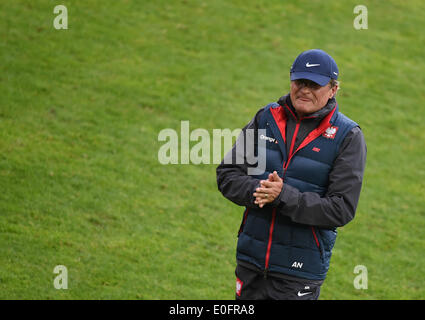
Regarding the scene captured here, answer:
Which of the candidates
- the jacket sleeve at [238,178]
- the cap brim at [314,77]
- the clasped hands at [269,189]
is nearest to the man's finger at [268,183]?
the clasped hands at [269,189]

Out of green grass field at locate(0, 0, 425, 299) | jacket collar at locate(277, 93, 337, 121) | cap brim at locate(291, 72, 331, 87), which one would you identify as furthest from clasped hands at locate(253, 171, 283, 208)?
green grass field at locate(0, 0, 425, 299)

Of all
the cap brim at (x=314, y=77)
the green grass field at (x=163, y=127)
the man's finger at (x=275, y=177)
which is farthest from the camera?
the green grass field at (x=163, y=127)

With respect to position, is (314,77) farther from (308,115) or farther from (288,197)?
(288,197)

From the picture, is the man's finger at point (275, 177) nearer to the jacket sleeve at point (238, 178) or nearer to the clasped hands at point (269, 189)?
the clasped hands at point (269, 189)

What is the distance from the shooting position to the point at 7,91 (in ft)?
32.1

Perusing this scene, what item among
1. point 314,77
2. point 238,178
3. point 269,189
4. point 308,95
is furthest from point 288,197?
point 314,77

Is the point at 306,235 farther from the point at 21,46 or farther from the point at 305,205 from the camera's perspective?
the point at 21,46

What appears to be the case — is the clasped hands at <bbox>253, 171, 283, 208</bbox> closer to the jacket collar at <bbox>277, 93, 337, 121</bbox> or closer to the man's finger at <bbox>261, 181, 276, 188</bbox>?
the man's finger at <bbox>261, 181, 276, 188</bbox>

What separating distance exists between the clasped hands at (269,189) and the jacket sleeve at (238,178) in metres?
0.11

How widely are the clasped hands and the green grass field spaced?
2.93m

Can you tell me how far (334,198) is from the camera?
3783mm

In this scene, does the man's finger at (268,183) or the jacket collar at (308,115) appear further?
the jacket collar at (308,115)

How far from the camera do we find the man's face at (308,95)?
12.8 feet

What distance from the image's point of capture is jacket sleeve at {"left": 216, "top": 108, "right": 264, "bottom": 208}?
3916 millimetres
